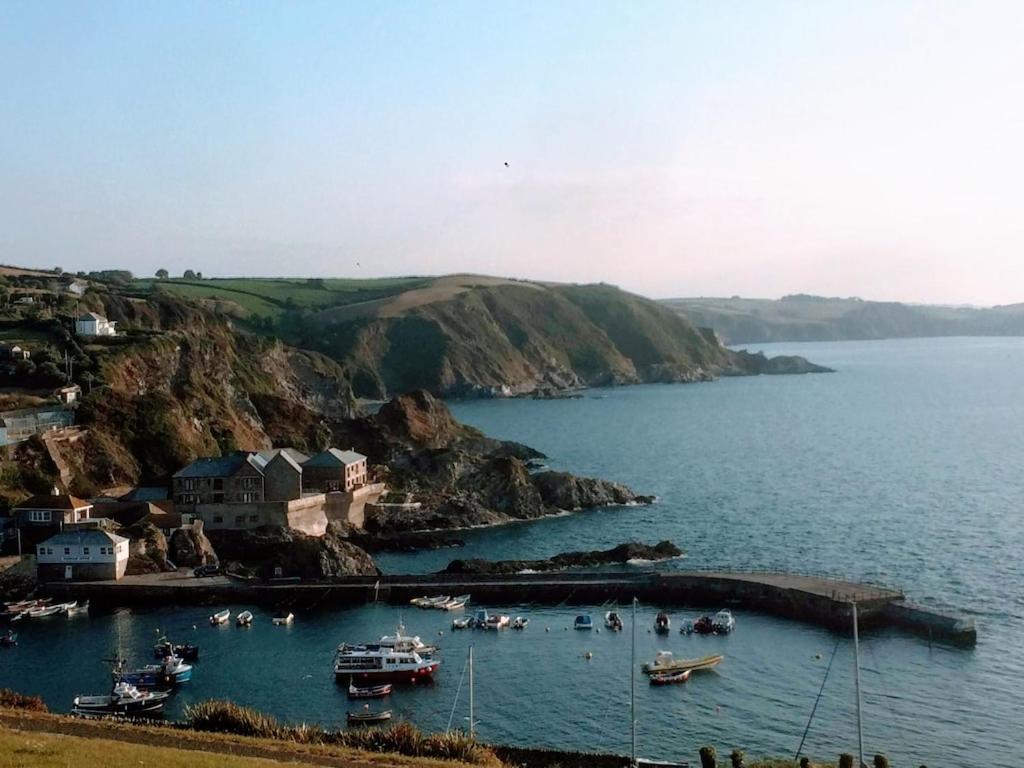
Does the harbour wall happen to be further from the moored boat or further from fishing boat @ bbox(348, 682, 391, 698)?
fishing boat @ bbox(348, 682, 391, 698)

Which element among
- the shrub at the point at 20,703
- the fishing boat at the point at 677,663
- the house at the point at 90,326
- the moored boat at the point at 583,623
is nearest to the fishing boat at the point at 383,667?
the moored boat at the point at 583,623

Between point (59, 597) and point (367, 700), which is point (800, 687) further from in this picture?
point (59, 597)

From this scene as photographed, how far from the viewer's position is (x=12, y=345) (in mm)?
102000

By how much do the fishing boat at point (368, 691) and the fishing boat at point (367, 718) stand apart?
3.53 meters

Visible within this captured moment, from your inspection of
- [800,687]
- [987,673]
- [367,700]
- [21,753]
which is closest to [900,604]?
[987,673]

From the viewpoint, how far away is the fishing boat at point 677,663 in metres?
54.7

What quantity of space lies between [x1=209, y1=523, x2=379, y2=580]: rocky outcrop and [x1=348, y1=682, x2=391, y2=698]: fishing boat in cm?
2164

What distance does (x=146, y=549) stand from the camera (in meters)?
76.4

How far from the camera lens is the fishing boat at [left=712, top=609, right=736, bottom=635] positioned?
6181 cm

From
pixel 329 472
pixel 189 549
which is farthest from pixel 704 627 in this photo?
pixel 329 472

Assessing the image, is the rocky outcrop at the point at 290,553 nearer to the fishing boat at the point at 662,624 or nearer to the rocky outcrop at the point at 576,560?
the rocky outcrop at the point at 576,560

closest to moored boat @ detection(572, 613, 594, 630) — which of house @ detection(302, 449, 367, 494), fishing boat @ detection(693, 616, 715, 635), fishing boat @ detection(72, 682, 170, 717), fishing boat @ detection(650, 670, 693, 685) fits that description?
fishing boat @ detection(693, 616, 715, 635)

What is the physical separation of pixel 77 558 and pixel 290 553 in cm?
1423

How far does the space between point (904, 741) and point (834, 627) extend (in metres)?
16.3
